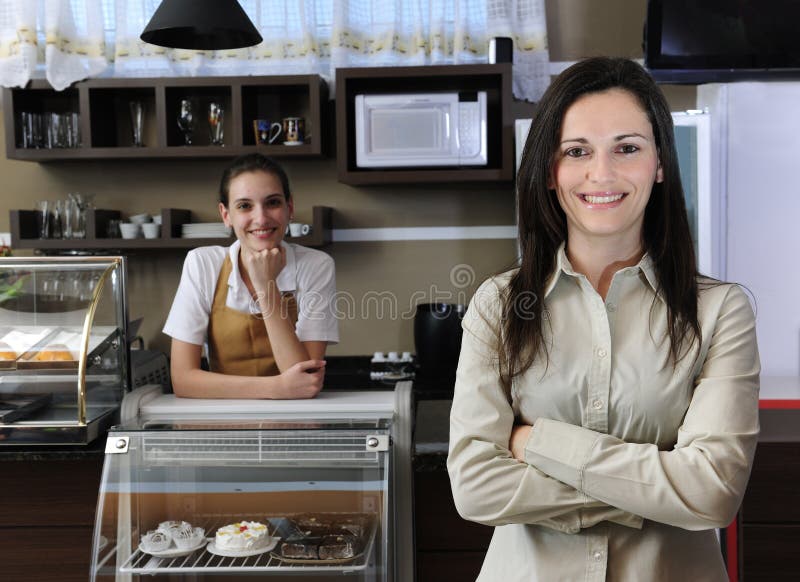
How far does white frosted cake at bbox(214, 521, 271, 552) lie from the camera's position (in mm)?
1850

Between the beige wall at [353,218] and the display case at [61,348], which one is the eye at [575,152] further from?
the beige wall at [353,218]

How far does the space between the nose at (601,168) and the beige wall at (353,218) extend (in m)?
2.36

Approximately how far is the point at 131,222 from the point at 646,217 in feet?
8.82

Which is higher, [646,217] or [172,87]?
[172,87]

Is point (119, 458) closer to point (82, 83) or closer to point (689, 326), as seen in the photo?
point (689, 326)

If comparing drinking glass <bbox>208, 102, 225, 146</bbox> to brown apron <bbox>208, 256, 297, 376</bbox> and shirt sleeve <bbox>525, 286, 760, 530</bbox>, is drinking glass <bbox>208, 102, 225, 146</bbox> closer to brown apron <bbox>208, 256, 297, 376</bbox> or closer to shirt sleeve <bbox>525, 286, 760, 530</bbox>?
brown apron <bbox>208, 256, 297, 376</bbox>

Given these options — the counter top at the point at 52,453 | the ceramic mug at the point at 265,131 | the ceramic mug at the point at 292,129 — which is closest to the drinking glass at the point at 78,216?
the ceramic mug at the point at 265,131

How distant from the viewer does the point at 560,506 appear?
1.21 m

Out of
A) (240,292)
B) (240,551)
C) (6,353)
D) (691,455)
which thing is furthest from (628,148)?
(6,353)

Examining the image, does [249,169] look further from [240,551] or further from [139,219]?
[240,551]

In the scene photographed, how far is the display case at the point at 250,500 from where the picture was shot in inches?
72.3

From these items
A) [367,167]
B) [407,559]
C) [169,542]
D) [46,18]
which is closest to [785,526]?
[407,559]

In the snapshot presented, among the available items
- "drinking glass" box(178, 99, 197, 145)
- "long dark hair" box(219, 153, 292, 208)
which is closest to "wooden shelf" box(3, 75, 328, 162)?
"drinking glass" box(178, 99, 197, 145)

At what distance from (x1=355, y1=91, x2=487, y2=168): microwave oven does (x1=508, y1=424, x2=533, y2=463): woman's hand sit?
2.03m
